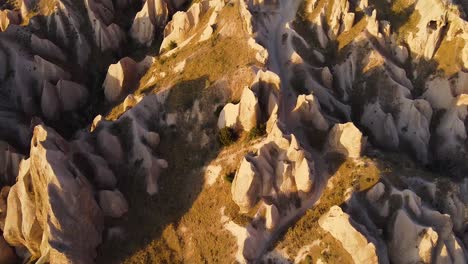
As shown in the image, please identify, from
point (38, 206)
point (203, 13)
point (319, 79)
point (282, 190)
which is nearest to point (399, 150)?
point (319, 79)

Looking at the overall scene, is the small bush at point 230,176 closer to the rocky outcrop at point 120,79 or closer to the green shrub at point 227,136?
the green shrub at point 227,136

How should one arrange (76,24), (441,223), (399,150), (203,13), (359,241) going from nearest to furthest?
(359,241)
(441,223)
(399,150)
(203,13)
(76,24)

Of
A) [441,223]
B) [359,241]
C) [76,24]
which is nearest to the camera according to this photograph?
[359,241]

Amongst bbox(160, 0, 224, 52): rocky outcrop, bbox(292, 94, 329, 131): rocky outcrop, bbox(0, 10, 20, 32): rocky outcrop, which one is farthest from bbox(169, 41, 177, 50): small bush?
bbox(0, 10, 20, 32): rocky outcrop

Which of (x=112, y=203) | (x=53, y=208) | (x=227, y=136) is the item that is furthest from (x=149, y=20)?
(x=53, y=208)

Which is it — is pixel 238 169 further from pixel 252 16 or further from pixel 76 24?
pixel 76 24
